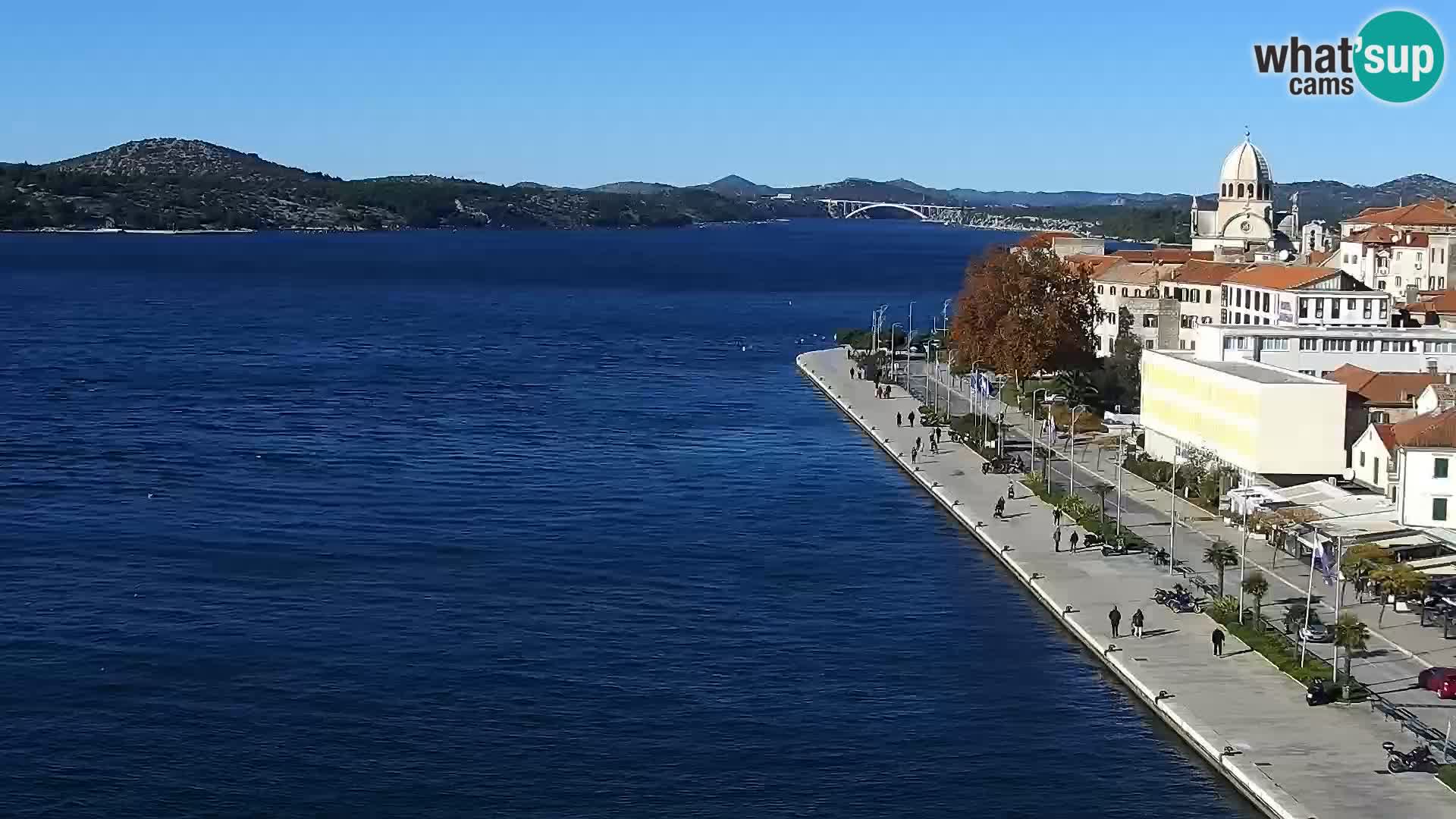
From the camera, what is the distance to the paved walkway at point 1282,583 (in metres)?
32.0

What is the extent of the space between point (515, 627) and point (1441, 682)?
18.1 meters

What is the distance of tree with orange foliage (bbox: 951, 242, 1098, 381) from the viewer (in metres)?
71.1

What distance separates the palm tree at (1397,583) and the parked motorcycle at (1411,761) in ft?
30.6

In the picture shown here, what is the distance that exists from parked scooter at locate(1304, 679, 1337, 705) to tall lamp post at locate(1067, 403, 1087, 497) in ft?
65.0

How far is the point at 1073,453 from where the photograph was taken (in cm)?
6034

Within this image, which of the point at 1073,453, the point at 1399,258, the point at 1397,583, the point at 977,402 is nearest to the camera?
the point at 1397,583

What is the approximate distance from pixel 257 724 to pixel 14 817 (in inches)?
196

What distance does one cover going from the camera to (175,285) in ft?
522

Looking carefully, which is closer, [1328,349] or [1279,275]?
[1328,349]

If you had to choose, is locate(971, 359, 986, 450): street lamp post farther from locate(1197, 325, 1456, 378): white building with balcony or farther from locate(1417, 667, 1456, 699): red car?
locate(1417, 667, 1456, 699): red car

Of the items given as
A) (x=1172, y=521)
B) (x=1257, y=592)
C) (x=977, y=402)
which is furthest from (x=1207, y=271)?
(x=1257, y=592)

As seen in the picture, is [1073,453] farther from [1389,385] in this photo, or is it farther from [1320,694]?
[1320,694]

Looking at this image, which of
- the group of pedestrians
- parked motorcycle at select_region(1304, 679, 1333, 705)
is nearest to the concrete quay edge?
the group of pedestrians

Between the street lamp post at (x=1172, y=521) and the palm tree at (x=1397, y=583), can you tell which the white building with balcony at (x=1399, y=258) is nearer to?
the street lamp post at (x=1172, y=521)
